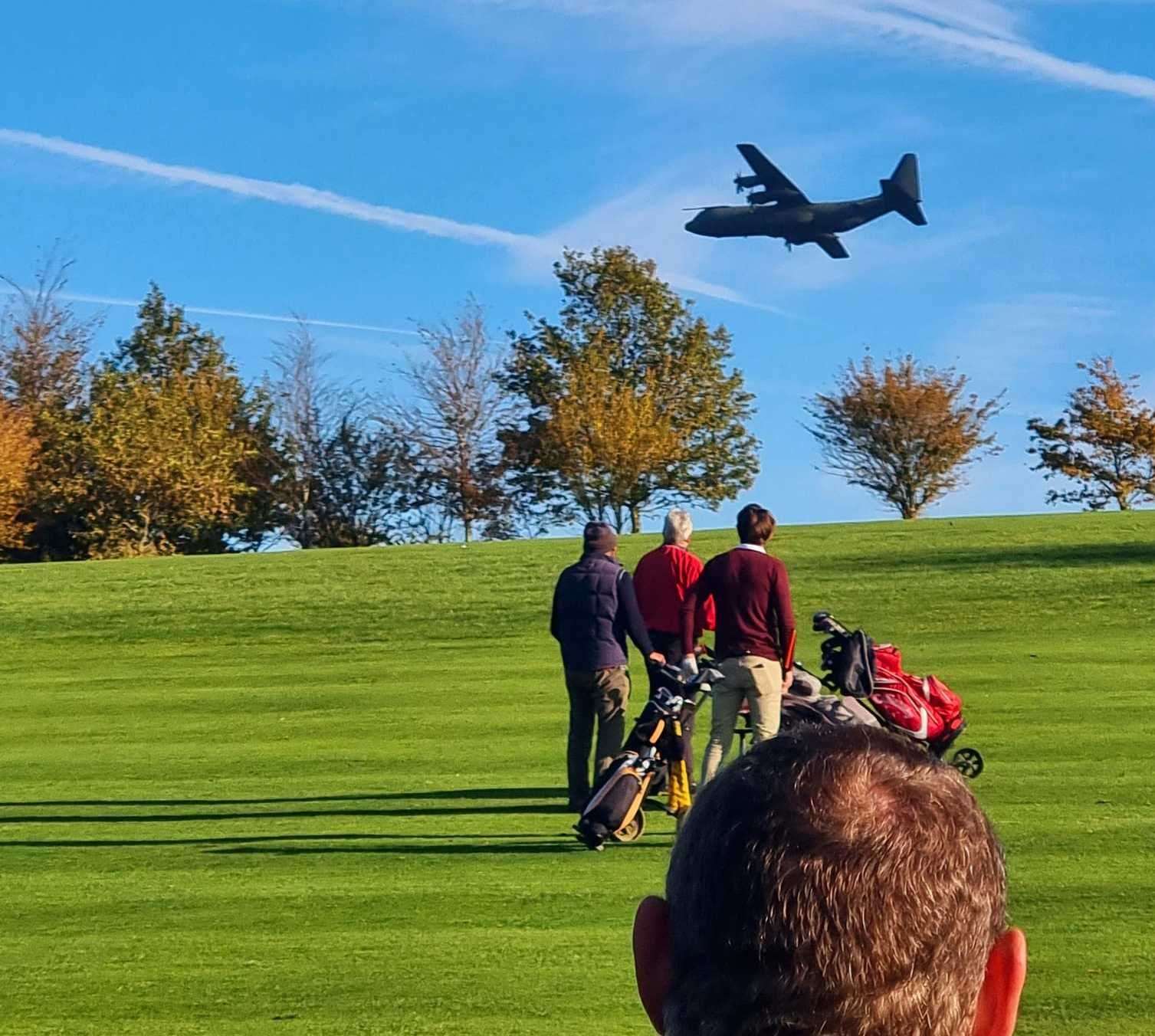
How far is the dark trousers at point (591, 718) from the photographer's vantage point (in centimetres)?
1110

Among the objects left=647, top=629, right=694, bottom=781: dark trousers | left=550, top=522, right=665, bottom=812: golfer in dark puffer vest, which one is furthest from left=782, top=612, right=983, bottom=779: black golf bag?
left=550, top=522, right=665, bottom=812: golfer in dark puffer vest

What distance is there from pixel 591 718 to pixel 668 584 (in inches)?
41.9

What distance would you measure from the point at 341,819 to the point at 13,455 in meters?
41.1

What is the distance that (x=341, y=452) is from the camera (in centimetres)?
5884

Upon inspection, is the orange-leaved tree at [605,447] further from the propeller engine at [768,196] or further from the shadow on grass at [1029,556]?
the shadow on grass at [1029,556]

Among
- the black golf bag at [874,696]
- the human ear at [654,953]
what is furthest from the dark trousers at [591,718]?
the human ear at [654,953]

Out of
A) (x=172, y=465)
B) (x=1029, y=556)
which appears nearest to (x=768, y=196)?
(x=172, y=465)

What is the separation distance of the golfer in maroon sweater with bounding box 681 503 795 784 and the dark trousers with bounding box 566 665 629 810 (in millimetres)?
798

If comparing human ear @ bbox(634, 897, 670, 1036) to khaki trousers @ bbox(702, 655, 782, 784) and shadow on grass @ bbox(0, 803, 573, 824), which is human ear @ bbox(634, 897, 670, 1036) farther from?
shadow on grass @ bbox(0, 803, 573, 824)

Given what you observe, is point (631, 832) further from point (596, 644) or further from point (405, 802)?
point (405, 802)

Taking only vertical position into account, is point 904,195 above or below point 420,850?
above

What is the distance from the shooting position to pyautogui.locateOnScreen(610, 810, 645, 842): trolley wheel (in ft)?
32.7

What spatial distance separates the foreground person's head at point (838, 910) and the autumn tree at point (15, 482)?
49519mm

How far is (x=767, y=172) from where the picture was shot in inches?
2213
